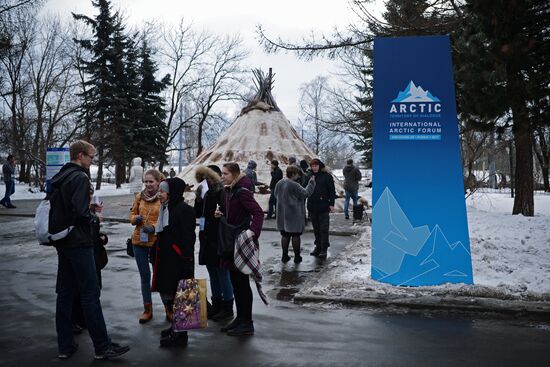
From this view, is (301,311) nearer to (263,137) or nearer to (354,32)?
(354,32)

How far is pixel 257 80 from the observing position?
23.0 metres

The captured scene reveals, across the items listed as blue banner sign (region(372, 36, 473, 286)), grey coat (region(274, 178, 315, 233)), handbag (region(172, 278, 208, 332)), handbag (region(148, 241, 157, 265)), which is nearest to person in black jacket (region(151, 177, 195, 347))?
handbag (region(172, 278, 208, 332))

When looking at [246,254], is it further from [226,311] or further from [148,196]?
[148,196]

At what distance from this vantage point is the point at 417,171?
681 centimetres

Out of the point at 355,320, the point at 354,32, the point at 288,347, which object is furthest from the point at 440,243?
the point at 354,32

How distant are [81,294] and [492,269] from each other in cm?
560

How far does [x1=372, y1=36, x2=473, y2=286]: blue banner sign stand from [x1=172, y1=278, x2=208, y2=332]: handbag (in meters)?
3.02

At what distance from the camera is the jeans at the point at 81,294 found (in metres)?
4.24

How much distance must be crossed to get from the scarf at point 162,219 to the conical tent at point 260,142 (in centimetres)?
1385

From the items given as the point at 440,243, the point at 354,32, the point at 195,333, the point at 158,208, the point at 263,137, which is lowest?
the point at 195,333

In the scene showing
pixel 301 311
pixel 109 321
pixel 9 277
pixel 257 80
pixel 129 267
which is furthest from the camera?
pixel 257 80

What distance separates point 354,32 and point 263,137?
8417 millimetres

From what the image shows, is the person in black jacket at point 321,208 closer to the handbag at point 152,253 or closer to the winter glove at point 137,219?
the handbag at point 152,253

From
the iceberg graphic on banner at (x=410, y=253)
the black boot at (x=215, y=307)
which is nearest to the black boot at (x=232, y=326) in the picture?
the black boot at (x=215, y=307)
